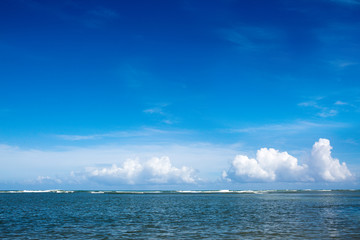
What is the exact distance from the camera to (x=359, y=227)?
39.9 m

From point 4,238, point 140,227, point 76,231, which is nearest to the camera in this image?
point 4,238

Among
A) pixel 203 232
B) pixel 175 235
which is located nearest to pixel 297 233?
pixel 203 232

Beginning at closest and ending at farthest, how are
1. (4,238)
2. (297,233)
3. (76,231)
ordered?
1. (4,238)
2. (297,233)
3. (76,231)

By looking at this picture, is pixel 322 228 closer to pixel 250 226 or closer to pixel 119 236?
pixel 250 226

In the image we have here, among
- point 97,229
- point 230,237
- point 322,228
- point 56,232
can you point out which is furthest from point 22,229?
point 322,228

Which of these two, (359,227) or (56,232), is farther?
(359,227)

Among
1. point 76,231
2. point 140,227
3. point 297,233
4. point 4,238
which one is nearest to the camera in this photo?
point 4,238

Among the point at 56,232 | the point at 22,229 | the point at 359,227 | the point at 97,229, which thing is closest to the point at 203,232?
the point at 97,229

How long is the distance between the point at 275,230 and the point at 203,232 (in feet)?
29.2

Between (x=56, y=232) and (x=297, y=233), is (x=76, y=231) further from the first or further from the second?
(x=297, y=233)

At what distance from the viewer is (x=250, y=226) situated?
137ft

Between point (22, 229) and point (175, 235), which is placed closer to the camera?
point (175, 235)

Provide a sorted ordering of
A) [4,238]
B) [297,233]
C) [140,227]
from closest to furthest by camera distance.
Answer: [4,238] < [297,233] < [140,227]

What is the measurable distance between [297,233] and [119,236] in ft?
65.0
